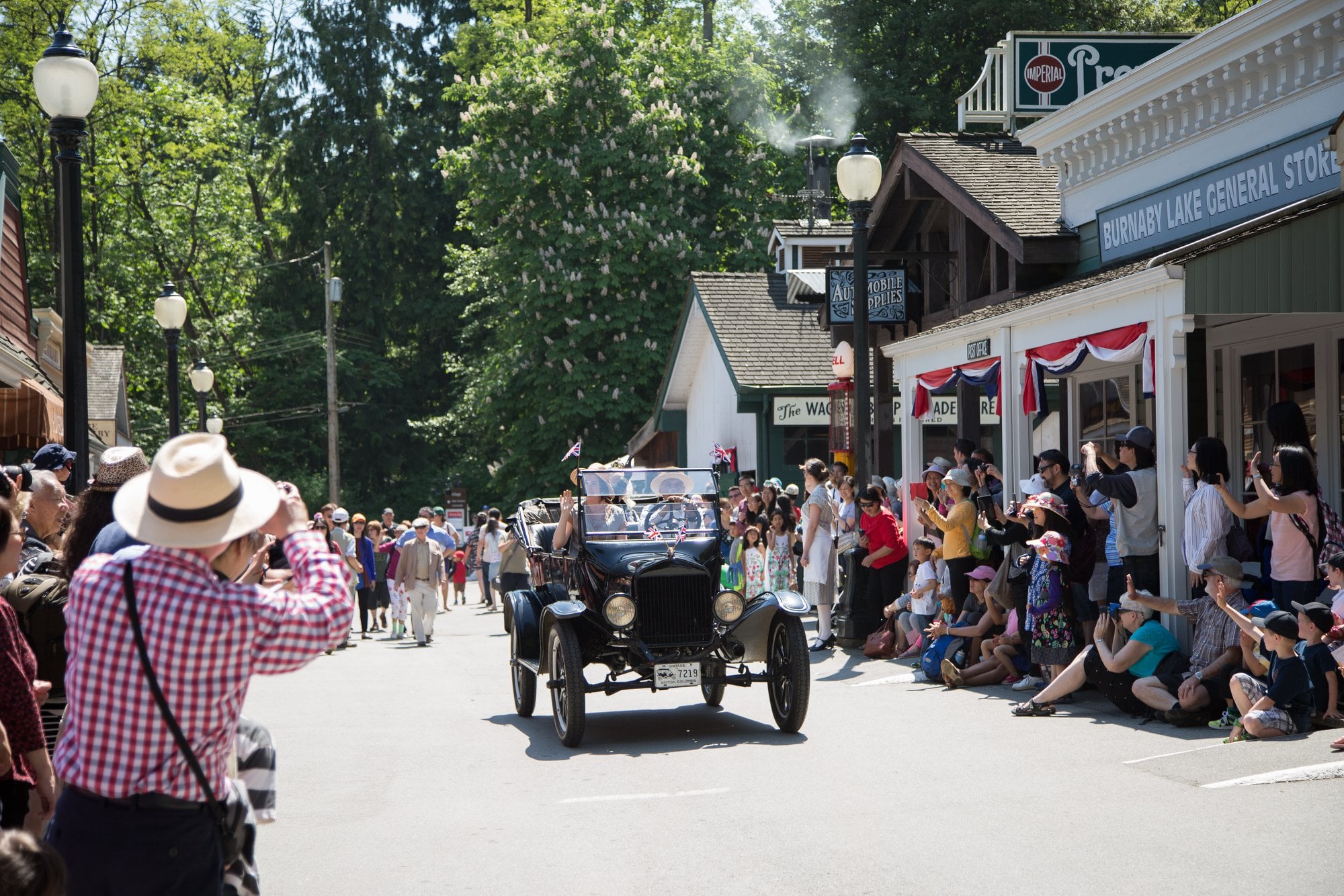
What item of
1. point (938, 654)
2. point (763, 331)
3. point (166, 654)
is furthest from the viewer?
point (763, 331)

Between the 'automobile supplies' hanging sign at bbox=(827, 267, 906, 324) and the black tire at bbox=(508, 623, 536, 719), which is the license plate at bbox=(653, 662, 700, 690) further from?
the 'automobile supplies' hanging sign at bbox=(827, 267, 906, 324)

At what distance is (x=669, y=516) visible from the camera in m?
11.9

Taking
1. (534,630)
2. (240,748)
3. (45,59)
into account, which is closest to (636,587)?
(534,630)

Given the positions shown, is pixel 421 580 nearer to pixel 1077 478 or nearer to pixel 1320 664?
pixel 1077 478

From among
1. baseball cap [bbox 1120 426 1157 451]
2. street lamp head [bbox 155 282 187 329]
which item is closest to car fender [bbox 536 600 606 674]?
baseball cap [bbox 1120 426 1157 451]

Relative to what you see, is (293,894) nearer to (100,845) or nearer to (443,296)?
(100,845)

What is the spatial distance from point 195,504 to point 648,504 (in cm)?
849

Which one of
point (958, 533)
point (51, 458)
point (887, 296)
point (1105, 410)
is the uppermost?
point (887, 296)

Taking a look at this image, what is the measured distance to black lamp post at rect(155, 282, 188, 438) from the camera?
1905 centimetres

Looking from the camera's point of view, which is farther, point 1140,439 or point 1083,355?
point 1083,355

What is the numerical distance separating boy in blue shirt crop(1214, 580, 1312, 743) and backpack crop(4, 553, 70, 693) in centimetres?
704

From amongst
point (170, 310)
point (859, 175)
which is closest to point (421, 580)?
point (170, 310)

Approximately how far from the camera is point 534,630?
38.1ft

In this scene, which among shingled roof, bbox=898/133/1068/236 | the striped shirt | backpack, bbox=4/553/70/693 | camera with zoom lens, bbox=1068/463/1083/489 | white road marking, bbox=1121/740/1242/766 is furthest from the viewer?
shingled roof, bbox=898/133/1068/236
